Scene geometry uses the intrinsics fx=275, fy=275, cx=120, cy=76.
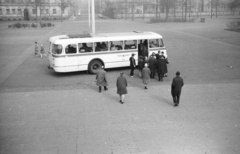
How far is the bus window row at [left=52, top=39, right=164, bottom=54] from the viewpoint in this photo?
51.2 feet

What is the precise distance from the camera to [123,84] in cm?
1124

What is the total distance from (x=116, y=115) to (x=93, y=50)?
272 inches

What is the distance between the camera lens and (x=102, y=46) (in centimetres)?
1636

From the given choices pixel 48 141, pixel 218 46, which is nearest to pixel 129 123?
pixel 48 141

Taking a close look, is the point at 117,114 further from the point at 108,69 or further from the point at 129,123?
the point at 108,69

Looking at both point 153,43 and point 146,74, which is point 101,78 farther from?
A: point 153,43

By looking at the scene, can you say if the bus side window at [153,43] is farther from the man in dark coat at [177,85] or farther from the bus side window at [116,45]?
the man in dark coat at [177,85]

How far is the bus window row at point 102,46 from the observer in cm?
1559

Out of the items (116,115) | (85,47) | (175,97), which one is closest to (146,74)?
(175,97)

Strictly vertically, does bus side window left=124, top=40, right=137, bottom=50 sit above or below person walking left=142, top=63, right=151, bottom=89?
above

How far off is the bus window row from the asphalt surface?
1546mm

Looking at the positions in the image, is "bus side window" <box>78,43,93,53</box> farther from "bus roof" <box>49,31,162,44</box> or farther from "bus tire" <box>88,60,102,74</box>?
"bus tire" <box>88,60,102,74</box>

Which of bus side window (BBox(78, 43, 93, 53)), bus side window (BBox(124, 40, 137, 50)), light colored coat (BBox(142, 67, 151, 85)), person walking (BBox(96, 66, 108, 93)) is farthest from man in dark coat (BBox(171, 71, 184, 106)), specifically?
bus side window (BBox(78, 43, 93, 53))

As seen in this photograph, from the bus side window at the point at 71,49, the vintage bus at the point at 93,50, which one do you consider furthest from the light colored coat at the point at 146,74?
the bus side window at the point at 71,49
